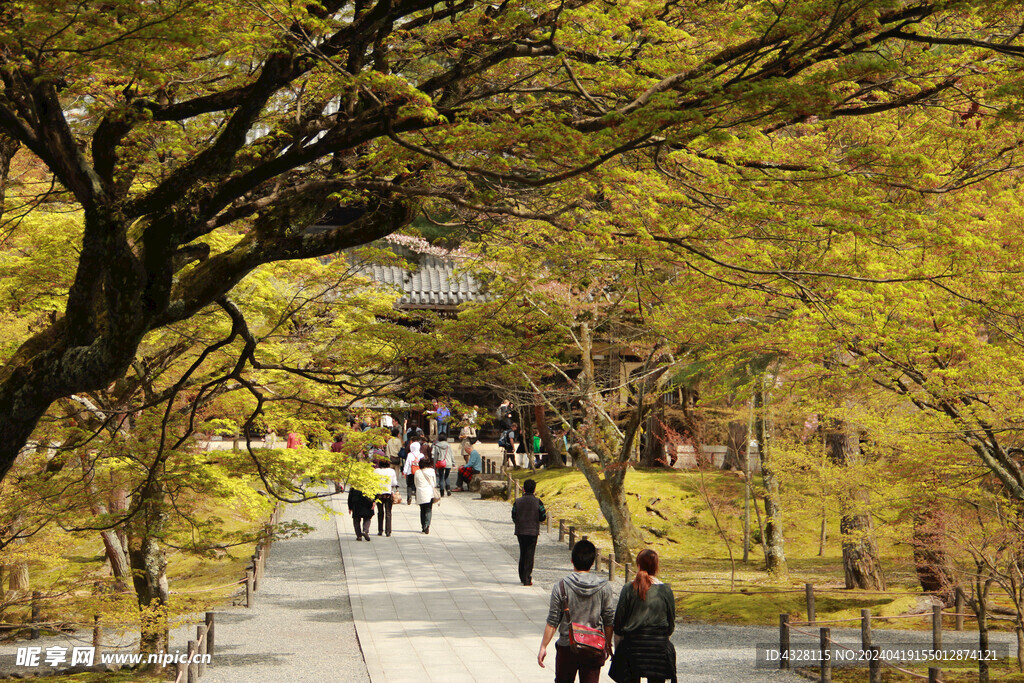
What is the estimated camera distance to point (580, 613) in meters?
6.75

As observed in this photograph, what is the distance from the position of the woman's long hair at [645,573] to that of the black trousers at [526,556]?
895 centimetres

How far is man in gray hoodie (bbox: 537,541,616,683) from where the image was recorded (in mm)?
6742

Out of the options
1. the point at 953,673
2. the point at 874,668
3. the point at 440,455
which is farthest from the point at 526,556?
the point at 440,455

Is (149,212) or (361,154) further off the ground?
(361,154)

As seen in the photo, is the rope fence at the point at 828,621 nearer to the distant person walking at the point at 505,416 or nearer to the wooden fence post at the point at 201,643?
the distant person walking at the point at 505,416

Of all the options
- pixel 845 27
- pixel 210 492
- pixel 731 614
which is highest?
pixel 845 27

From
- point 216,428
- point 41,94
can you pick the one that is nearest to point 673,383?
point 216,428

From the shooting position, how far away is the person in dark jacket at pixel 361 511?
19.7 metres

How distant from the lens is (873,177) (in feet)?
26.7

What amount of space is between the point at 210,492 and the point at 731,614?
9.55 meters

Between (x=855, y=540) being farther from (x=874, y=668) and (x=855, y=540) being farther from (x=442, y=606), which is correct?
(x=442, y=606)

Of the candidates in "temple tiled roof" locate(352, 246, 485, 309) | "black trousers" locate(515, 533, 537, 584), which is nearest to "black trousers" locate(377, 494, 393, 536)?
"black trousers" locate(515, 533, 537, 584)

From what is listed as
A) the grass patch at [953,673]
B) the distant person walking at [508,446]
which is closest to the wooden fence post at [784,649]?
the grass patch at [953,673]

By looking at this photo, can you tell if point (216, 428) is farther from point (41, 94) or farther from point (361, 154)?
point (41, 94)
